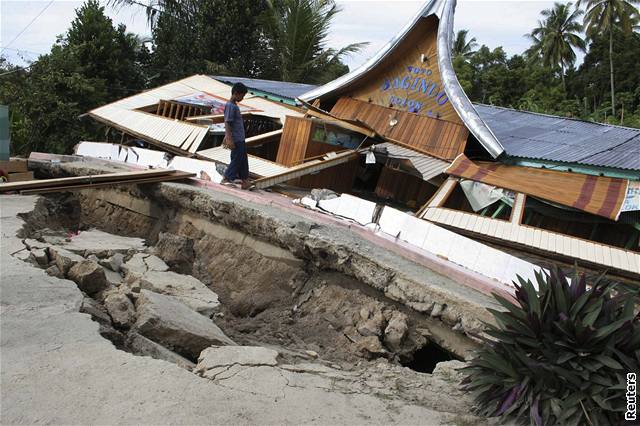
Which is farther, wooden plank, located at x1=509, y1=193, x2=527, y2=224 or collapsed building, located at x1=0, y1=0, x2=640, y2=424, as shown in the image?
wooden plank, located at x1=509, y1=193, x2=527, y2=224

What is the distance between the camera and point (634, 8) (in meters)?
37.7

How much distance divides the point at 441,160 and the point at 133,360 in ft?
25.0

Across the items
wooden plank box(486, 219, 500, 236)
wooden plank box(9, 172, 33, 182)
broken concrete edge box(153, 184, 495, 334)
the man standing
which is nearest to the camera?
broken concrete edge box(153, 184, 495, 334)

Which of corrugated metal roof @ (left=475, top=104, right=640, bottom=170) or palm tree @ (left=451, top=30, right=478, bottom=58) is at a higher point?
palm tree @ (left=451, top=30, right=478, bottom=58)

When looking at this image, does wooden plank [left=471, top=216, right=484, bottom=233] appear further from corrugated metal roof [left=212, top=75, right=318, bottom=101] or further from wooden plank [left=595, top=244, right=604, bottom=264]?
corrugated metal roof [left=212, top=75, right=318, bottom=101]

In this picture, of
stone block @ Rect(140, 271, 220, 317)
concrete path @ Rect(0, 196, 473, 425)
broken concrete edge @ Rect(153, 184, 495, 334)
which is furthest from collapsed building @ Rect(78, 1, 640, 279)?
concrete path @ Rect(0, 196, 473, 425)

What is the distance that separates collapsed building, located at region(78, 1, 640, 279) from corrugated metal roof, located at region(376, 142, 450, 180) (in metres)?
0.03

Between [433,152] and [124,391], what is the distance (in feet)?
27.0

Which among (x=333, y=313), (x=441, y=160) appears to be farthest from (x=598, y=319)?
(x=441, y=160)

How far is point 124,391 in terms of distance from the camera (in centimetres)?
364

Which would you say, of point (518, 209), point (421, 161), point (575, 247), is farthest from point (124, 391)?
point (421, 161)

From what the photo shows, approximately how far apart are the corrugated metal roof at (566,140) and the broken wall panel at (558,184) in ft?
1.00

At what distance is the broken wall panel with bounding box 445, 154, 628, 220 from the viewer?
8441 mm

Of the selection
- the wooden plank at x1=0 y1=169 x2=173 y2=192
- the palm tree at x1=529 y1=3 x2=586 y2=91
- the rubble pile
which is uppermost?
the palm tree at x1=529 y1=3 x2=586 y2=91
